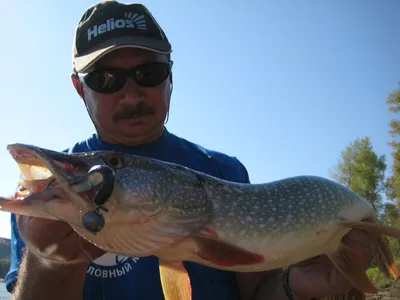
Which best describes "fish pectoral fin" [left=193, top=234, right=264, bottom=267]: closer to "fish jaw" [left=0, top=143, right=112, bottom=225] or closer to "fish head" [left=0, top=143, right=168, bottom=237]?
"fish head" [left=0, top=143, right=168, bottom=237]

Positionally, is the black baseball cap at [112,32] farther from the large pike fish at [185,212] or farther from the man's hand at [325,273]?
the man's hand at [325,273]

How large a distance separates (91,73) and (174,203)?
135 cm

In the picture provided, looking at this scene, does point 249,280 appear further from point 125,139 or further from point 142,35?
point 142,35

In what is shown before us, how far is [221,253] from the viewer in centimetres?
202

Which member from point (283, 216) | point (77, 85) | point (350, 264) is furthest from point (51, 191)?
point (77, 85)

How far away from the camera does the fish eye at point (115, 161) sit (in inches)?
74.5

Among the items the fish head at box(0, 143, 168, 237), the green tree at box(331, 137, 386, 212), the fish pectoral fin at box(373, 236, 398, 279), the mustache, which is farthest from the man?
the green tree at box(331, 137, 386, 212)

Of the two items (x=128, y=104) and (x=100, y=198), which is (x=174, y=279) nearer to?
(x=100, y=198)

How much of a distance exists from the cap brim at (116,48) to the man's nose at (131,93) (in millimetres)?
241

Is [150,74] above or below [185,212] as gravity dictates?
above

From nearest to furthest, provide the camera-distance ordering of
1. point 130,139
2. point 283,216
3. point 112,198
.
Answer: point 112,198
point 283,216
point 130,139

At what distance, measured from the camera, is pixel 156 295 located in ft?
8.66

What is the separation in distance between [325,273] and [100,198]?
5.11 ft

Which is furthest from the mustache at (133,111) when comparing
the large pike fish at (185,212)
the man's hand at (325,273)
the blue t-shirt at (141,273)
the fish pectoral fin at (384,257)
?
the fish pectoral fin at (384,257)
